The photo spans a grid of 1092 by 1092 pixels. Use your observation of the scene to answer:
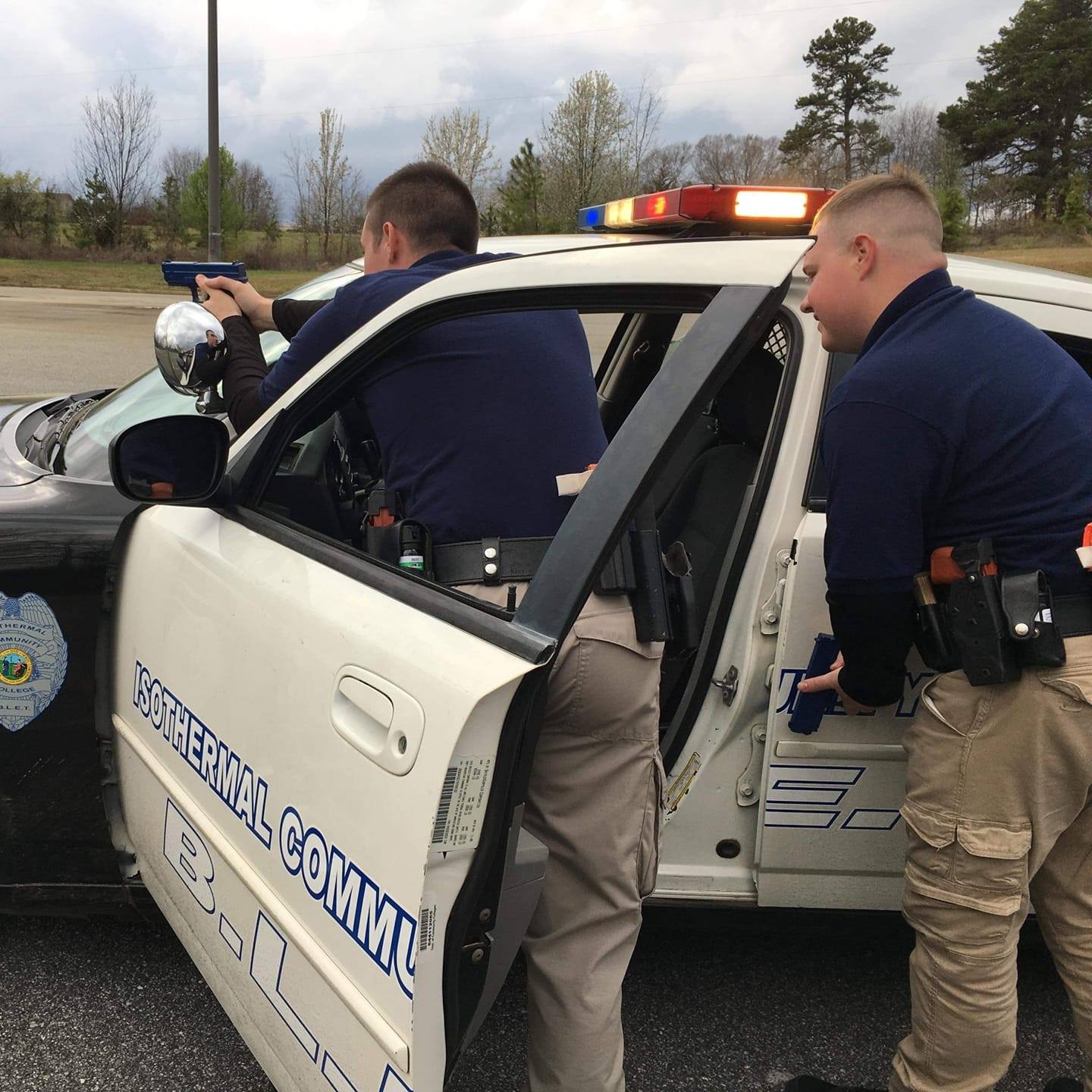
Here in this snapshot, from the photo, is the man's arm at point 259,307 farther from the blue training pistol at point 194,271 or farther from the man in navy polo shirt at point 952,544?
the man in navy polo shirt at point 952,544

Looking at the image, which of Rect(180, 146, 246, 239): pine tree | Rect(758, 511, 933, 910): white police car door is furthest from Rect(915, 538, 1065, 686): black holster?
Rect(180, 146, 246, 239): pine tree

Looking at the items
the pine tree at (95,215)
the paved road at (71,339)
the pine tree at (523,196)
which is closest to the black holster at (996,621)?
the paved road at (71,339)

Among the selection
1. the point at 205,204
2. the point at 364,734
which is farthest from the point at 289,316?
the point at 205,204

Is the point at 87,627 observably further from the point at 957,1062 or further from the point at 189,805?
the point at 957,1062

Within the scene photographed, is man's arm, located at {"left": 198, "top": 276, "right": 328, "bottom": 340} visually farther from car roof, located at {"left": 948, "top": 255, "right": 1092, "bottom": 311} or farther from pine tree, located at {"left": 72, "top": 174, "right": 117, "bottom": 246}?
pine tree, located at {"left": 72, "top": 174, "right": 117, "bottom": 246}

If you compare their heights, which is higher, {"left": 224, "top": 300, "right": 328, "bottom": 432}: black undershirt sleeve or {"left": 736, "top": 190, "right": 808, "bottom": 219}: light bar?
{"left": 736, "top": 190, "right": 808, "bottom": 219}: light bar

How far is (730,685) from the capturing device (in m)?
1.95

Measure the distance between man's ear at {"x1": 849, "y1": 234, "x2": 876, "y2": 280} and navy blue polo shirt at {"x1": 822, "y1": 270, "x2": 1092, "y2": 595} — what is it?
0.11 metres

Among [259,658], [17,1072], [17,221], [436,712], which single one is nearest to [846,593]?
[436,712]

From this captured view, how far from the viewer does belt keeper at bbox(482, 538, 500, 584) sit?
163 centimetres

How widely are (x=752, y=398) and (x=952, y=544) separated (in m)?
1.08

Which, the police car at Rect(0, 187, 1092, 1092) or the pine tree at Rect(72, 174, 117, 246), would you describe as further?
the pine tree at Rect(72, 174, 117, 246)

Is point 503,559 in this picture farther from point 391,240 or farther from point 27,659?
point 27,659

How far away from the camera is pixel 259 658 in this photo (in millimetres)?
1547
